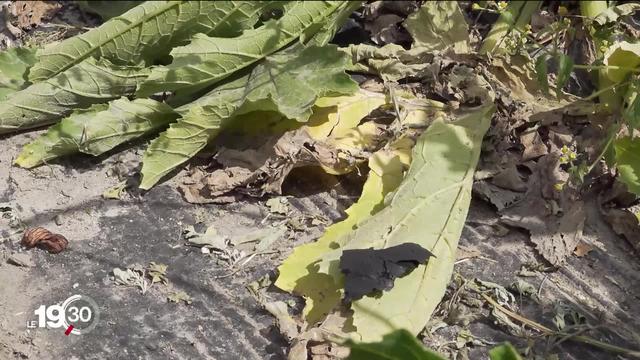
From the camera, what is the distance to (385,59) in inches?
123

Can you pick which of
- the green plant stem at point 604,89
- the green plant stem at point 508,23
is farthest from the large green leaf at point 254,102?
the green plant stem at point 604,89

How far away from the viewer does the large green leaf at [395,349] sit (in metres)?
1.87

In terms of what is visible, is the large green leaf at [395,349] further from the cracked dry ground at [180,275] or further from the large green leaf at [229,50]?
the large green leaf at [229,50]

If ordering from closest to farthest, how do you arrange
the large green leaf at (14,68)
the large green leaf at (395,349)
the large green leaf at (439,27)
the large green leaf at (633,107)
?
the large green leaf at (395,349)
the large green leaf at (633,107)
the large green leaf at (14,68)
the large green leaf at (439,27)

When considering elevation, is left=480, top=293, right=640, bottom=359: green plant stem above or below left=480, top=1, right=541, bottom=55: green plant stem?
below

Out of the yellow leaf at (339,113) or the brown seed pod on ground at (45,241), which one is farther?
the yellow leaf at (339,113)

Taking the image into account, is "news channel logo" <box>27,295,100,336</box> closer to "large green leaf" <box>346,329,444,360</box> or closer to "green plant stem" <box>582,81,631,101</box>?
"large green leaf" <box>346,329,444,360</box>

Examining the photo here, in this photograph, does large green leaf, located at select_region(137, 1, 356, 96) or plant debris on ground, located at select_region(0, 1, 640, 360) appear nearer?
plant debris on ground, located at select_region(0, 1, 640, 360)

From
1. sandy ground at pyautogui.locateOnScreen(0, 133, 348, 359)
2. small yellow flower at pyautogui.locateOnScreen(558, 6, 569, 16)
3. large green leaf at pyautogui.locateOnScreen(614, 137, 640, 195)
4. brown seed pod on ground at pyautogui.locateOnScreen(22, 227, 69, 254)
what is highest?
small yellow flower at pyautogui.locateOnScreen(558, 6, 569, 16)

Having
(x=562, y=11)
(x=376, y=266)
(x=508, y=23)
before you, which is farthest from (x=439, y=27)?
(x=376, y=266)

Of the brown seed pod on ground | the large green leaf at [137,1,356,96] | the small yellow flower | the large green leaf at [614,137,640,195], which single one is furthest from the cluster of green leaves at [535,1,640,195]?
the brown seed pod on ground

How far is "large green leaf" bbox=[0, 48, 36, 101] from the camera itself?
3059 mm

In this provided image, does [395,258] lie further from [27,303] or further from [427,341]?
[27,303]

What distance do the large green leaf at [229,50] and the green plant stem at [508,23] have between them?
1.90ft
